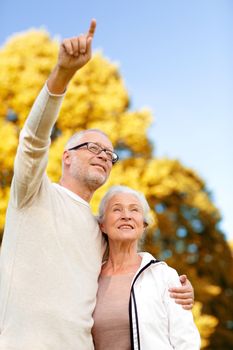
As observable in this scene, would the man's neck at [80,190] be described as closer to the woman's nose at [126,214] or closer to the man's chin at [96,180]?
the man's chin at [96,180]

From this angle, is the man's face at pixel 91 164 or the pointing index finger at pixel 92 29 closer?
the pointing index finger at pixel 92 29

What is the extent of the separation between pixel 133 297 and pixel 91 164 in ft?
2.22

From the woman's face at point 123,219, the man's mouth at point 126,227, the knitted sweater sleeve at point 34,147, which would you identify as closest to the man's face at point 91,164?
the woman's face at point 123,219

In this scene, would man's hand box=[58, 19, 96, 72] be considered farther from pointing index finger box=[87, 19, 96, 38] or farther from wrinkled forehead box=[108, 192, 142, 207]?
wrinkled forehead box=[108, 192, 142, 207]

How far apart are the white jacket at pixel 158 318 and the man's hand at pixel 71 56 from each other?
36.4 inches

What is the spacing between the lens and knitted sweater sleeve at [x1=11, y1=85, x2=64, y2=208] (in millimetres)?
2062

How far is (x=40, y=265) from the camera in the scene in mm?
2234

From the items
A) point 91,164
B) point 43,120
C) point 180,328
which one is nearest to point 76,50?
point 43,120

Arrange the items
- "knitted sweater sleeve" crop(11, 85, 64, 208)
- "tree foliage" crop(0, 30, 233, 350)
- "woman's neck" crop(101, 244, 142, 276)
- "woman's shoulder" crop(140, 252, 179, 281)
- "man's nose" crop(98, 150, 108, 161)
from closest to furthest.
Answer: "knitted sweater sleeve" crop(11, 85, 64, 208), "woman's shoulder" crop(140, 252, 179, 281), "woman's neck" crop(101, 244, 142, 276), "man's nose" crop(98, 150, 108, 161), "tree foliage" crop(0, 30, 233, 350)

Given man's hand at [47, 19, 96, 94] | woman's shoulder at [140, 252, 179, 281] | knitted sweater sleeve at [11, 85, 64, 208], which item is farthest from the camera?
woman's shoulder at [140, 252, 179, 281]

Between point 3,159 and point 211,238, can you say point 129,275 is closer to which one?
point 3,159

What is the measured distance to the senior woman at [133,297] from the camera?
226 cm

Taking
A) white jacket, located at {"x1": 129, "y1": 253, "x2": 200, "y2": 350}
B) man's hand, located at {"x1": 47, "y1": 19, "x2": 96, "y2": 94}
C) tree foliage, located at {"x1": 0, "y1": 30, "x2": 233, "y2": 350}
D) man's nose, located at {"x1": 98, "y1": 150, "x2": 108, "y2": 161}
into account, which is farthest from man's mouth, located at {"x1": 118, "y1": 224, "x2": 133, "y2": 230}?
tree foliage, located at {"x1": 0, "y1": 30, "x2": 233, "y2": 350}

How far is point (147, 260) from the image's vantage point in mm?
2508
